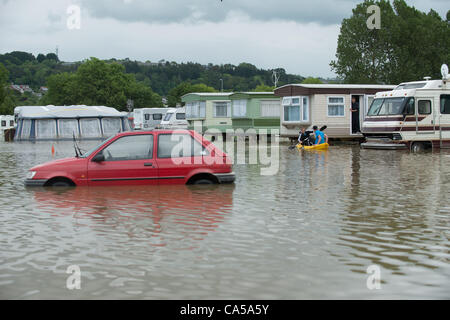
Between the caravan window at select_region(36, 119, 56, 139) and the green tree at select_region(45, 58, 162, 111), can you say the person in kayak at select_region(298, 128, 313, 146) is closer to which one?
the caravan window at select_region(36, 119, 56, 139)

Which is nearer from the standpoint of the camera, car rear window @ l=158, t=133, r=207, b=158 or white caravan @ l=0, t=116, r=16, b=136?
car rear window @ l=158, t=133, r=207, b=158

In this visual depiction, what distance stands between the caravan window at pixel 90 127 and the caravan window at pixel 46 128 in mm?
2336

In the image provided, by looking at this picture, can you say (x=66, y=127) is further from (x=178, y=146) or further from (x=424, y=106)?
(x=178, y=146)

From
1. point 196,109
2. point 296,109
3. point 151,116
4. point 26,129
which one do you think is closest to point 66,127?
point 26,129

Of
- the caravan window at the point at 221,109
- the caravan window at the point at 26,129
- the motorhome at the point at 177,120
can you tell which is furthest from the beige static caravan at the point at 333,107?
the caravan window at the point at 26,129

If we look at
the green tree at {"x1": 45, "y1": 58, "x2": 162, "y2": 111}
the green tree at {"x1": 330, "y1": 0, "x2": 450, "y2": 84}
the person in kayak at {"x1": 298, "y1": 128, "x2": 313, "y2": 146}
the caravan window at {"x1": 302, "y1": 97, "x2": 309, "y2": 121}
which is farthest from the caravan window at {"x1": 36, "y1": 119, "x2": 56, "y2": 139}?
the green tree at {"x1": 45, "y1": 58, "x2": 162, "y2": 111}

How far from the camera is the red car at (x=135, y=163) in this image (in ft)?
42.7

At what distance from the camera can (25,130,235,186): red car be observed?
512 inches

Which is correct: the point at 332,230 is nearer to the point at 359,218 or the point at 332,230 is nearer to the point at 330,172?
the point at 359,218

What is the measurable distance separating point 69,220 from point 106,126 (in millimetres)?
43457

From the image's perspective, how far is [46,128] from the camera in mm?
49969

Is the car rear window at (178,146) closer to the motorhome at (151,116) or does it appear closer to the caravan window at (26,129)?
the caravan window at (26,129)

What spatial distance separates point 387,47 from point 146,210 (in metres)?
55.3
